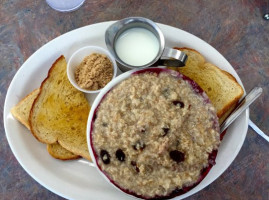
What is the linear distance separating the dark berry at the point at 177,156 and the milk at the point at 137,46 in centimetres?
49

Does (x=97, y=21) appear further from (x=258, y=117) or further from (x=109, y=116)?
(x=258, y=117)

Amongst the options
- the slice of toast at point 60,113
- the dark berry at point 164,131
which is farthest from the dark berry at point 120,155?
the slice of toast at point 60,113

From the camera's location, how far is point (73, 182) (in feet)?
6.49

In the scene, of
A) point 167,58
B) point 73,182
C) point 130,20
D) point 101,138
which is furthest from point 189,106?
point 73,182

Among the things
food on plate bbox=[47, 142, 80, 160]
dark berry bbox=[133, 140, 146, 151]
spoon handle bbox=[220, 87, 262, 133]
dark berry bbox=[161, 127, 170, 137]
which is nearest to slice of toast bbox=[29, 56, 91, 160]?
food on plate bbox=[47, 142, 80, 160]

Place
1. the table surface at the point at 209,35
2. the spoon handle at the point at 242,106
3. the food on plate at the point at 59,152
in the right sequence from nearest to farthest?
the spoon handle at the point at 242,106
the food on plate at the point at 59,152
the table surface at the point at 209,35

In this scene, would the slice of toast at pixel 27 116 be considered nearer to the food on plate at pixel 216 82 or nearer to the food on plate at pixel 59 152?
the food on plate at pixel 59 152

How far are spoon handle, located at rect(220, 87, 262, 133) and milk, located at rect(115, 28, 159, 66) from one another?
51 centimetres

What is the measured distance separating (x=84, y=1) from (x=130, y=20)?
46 centimetres

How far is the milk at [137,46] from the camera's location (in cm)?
188

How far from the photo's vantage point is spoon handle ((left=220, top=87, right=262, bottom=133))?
186 centimetres

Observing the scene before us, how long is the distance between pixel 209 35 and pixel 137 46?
0.54 m

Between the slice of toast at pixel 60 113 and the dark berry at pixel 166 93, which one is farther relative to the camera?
the slice of toast at pixel 60 113

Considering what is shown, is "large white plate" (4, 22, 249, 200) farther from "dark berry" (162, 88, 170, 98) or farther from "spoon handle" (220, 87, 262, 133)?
"dark berry" (162, 88, 170, 98)
